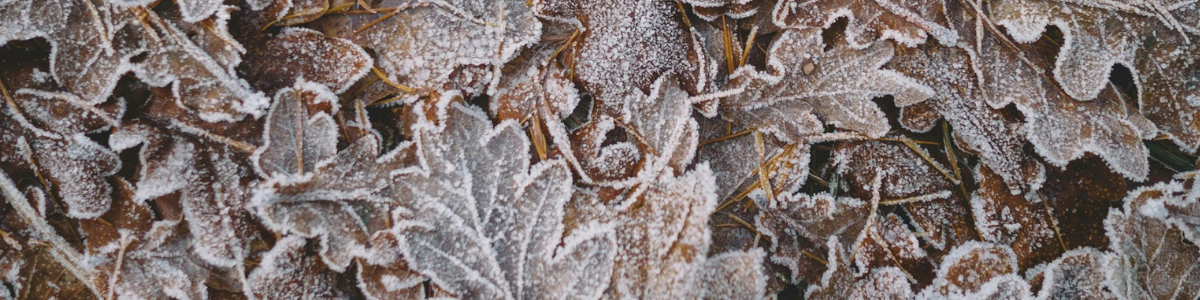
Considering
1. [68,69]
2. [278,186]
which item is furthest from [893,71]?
[68,69]

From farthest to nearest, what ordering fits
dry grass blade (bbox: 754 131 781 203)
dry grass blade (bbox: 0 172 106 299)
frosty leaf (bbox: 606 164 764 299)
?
dry grass blade (bbox: 754 131 781 203) → dry grass blade (bbox: 0 172 106 299) → frosty leaf (bbox: 606 164 764 299)

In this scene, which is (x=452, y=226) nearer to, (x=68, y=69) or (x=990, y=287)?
(x=68, y=69)

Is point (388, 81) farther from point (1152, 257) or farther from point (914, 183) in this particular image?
point (1152, 257)

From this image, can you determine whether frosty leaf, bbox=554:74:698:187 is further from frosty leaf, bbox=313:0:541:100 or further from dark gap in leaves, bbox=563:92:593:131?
frosty leaf, bbox=313:0:541:100

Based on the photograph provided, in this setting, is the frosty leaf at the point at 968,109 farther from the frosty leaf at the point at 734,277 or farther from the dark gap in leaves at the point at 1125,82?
the frosty leaf at the point at 734,277

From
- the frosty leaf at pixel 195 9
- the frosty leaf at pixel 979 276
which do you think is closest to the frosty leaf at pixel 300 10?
the frosty leaf at pixel 195 9

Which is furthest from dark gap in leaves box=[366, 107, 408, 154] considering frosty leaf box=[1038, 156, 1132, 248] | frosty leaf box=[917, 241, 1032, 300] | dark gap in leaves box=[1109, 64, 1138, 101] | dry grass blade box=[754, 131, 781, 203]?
dark gap in leaves box=[1109, 64, 1138, 101]

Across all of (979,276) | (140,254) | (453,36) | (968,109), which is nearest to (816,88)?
(968,109)
